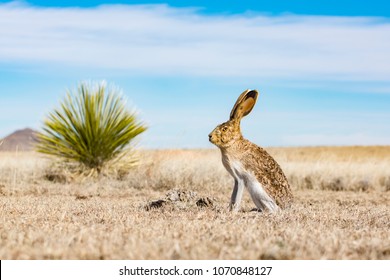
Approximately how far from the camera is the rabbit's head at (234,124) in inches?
299

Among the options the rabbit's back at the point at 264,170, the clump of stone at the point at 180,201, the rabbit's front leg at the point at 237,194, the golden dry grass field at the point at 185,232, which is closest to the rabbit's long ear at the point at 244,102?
the rabbit's back at the point at 264,170

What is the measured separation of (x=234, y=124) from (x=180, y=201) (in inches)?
64.1

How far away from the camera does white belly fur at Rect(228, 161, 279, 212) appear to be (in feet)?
24.5

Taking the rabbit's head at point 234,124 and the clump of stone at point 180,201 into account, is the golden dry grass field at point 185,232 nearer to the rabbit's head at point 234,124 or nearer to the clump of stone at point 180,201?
the clump of stone at point 180,201

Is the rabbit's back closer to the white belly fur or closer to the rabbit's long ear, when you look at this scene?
the white belly fur

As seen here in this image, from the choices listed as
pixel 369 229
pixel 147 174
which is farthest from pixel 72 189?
pixel 369 229

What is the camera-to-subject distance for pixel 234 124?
7777mm

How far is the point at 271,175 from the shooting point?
7707 millimetres

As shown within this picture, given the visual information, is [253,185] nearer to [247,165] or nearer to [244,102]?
[247,165]

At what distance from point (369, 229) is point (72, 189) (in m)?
9.14

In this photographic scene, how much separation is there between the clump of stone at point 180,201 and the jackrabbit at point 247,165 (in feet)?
3.25

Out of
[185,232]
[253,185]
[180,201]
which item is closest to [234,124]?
Result: [253,185]

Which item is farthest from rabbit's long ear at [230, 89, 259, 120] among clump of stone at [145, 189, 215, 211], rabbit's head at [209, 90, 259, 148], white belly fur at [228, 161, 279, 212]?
clump of stone at [145, 189, 215, 211]

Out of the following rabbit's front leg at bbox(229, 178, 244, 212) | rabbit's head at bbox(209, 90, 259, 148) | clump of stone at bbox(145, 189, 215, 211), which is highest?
rabbit's head at bbox(209, 90, 259, 148)
